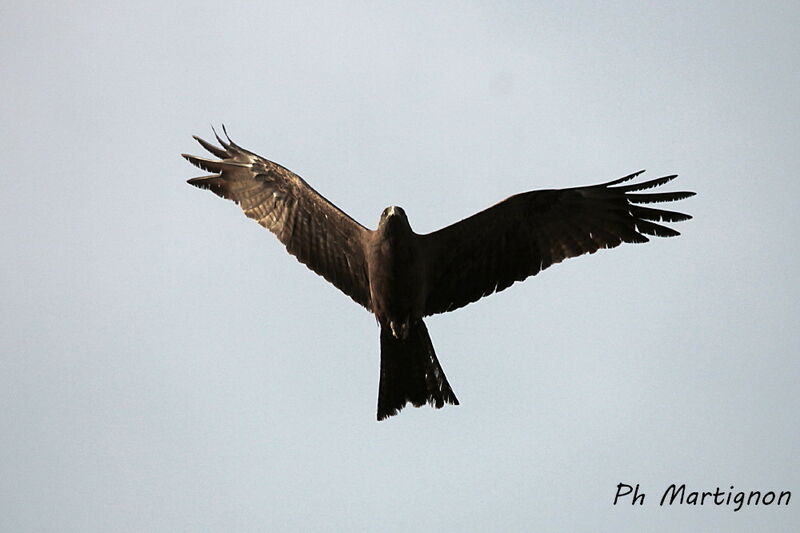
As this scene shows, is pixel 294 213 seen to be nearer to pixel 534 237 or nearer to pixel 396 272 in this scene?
pixel 396 272

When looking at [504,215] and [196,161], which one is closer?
[504,215]

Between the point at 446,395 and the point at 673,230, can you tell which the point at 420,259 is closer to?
the point at 446,395

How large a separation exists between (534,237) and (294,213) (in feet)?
8.07

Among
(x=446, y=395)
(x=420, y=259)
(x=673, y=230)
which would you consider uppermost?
(x=673, y=230)

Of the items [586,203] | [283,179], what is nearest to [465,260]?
[586,203]

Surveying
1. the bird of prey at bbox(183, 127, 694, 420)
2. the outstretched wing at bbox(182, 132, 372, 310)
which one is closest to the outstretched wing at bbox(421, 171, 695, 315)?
the bird of prey at bbox(183, 127, 694, 420)

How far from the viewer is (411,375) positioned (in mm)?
11188

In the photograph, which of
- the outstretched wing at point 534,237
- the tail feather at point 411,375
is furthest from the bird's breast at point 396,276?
the outstretched wing at point 534,237

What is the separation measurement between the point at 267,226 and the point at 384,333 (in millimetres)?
1739

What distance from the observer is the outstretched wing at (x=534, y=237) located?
37.3 ft

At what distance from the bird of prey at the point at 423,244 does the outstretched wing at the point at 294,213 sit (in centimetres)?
1

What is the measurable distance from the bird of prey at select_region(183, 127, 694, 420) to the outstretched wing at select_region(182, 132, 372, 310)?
0.01 meters

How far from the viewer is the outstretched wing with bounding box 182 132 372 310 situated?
38.0ft

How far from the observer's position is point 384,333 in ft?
36.9
